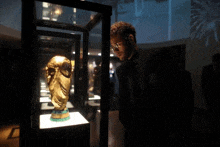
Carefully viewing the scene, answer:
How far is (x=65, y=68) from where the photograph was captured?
1.32m

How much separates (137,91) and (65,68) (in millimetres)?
787

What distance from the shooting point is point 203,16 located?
3.84 feet

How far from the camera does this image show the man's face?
2.90ft

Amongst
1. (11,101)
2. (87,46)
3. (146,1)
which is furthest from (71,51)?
(146,1)

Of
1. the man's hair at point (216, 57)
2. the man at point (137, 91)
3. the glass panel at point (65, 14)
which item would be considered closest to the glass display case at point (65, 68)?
the glass panel at point (65, 14)

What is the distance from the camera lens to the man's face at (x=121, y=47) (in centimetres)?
88

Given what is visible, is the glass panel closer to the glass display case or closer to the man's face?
the glass display case

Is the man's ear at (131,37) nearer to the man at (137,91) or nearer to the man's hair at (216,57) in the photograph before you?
the man at (137,91)

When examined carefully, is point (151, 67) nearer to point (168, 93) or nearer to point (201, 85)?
point (168, 93)

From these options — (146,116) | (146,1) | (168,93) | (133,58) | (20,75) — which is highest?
(146,1)

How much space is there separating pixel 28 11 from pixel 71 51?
108 centimetres

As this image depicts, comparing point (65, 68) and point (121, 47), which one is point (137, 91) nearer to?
point (121, 47)

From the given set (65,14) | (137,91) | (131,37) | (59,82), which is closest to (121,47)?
(131,37)

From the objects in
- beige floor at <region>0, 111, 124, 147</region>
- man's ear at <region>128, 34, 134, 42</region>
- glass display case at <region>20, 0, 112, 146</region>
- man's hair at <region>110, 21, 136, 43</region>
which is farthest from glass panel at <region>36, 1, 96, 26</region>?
beige floor at <region>0, 111, 124, 147</region>
